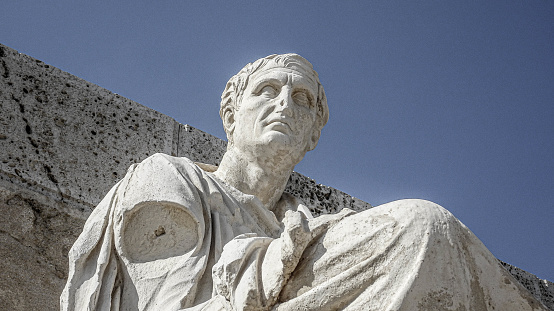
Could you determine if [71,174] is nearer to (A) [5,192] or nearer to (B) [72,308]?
(A) [5,192]

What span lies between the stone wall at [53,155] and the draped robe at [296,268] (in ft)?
2.76

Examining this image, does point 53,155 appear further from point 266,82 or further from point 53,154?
point 266,82

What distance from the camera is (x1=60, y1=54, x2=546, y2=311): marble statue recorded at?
2.75 meters

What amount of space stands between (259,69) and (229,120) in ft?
0.92

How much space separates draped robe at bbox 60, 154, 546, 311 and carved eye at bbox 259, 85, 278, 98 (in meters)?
0.75

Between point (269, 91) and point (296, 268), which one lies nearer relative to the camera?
point (296, 268)

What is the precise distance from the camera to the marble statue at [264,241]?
2.75 metres

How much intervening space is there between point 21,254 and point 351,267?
2197mm

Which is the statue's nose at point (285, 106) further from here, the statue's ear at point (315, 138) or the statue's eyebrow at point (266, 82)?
the statue's ear at point (315, 138)

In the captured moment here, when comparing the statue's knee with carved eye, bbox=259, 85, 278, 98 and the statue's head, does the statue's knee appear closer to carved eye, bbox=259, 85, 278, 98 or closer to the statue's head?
the statue's head

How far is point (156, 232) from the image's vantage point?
12.1 ft

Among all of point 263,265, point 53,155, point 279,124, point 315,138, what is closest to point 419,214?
point 263,265

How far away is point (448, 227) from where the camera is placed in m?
2.80

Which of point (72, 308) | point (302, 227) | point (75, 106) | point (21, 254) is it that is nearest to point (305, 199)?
point (75, 106)
